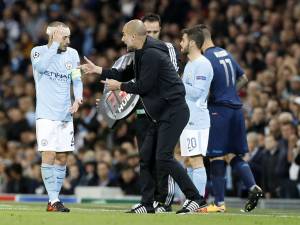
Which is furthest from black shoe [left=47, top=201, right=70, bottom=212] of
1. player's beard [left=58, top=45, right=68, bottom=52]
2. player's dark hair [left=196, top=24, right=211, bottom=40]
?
player's dark hair [left=196, top=24, right=211, bottom=40]

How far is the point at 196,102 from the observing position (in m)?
14.1

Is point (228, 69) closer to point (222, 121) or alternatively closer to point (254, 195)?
point (222, 121)

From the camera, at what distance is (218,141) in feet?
47.2

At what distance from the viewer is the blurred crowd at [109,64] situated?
1831 centimetres

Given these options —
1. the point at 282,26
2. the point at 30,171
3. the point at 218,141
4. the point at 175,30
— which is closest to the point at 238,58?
the point at 282,26

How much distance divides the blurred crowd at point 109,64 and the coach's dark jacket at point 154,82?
552 centimetres

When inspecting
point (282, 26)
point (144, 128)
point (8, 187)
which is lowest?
point (8, 187)

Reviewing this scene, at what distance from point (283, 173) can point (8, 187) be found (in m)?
6.75

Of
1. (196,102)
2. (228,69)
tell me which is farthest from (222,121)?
(228,69)

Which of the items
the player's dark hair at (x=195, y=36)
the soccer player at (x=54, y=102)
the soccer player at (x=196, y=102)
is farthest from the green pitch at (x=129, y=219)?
the player's dark hair at (x=195, y=36)

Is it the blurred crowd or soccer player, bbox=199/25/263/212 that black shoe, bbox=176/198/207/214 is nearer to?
soccer player, bbox=199/25/263/212

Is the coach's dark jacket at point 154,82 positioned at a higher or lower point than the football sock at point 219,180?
higher

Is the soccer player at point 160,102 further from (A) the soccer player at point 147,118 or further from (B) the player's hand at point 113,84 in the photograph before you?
(A) the soccer player at point 147,118

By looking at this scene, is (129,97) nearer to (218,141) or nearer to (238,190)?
(218,141)
